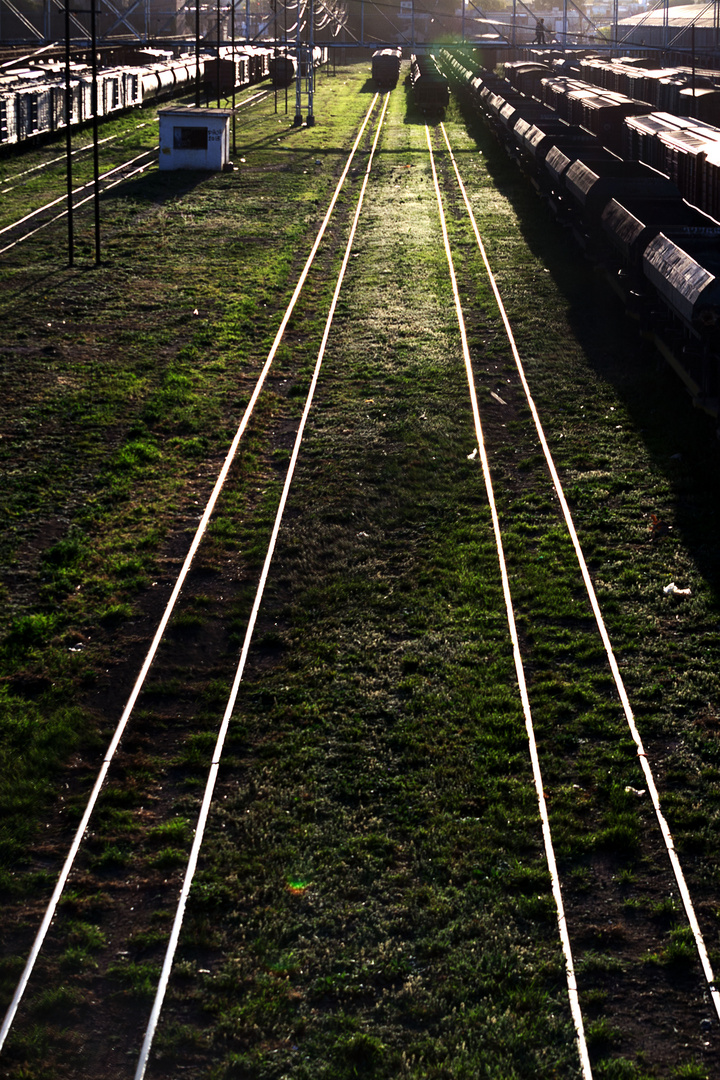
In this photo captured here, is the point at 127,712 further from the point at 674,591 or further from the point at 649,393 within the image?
the point at 649,393

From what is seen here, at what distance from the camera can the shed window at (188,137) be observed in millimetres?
36031

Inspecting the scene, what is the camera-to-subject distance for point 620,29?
91.7m

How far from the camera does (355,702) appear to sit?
902 cm

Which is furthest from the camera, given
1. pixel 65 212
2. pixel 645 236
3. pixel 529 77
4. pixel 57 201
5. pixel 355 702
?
pixel 529 77

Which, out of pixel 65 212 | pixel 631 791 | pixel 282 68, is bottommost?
pixel 631 791

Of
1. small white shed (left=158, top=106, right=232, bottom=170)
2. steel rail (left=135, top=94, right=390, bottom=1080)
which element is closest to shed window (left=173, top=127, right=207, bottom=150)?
→ small white shed (left=158, top=106, right=232, bottom=170)

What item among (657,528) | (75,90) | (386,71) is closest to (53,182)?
(75,90)

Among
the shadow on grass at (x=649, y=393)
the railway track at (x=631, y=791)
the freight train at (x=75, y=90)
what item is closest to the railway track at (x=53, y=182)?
the freight train at (x=75, y=90)

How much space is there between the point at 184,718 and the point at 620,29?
97.4 m

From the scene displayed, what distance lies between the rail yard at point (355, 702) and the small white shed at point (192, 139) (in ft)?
59.9

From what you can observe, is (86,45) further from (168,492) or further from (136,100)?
(168,492)

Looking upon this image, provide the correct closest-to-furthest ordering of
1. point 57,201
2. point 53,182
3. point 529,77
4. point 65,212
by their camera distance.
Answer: point 65,212
point 57,201
point 53,182
point 529,77

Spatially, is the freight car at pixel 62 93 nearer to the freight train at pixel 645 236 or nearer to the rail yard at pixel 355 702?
the freight train at pixel 645 236

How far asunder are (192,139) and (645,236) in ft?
73.0
